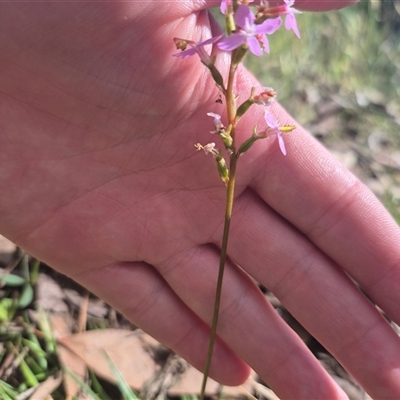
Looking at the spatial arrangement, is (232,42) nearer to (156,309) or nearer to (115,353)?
(156,309)

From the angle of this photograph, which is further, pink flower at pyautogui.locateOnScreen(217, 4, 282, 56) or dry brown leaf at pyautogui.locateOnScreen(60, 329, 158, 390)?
dry brown leaf at pyautogui.locateOnScreen(60, 329, 158, 390)

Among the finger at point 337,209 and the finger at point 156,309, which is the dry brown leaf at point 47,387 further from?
the finger at point 337,209

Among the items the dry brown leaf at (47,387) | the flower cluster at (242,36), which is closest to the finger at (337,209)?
the flower cluster at (242,36)

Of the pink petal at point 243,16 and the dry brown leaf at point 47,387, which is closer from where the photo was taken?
the pink petal at point 243,16

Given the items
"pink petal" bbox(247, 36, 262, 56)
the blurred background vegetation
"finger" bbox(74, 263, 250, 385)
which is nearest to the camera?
"pink petal" bbox(247, 36, 262, 56)

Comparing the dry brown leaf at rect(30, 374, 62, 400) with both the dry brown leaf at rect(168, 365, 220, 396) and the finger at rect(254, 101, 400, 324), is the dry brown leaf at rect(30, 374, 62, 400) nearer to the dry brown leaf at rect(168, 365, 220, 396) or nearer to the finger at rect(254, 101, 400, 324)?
the dry brown leaf at rect(168, 365, 220, 396)

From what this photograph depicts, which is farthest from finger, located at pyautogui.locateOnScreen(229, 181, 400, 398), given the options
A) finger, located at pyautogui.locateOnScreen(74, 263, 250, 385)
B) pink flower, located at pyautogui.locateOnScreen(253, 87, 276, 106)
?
pink flower, located at pyautogui.locateOnScreen(253, 87, 276, 106)
